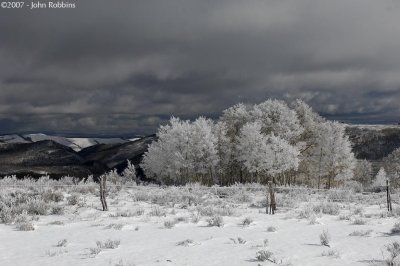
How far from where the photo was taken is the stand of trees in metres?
53.5

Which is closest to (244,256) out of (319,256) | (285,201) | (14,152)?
(319,256)

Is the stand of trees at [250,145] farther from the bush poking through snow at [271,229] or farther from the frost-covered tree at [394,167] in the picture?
the bush poking through snow at [271,229]

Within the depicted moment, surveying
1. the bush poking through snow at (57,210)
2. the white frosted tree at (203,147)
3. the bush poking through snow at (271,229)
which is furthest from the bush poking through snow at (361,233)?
the white frosted tree at (203,147)

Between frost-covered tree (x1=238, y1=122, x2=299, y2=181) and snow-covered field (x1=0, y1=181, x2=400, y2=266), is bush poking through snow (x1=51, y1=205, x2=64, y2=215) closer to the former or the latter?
snow-covered field (x1=0, y1=181, x2=400, y2=266)

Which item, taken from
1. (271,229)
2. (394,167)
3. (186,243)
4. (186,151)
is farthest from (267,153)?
(186,243)

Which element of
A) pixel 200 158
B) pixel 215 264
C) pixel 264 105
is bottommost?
pixel 215 264

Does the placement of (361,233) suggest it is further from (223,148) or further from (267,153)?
(223,148)

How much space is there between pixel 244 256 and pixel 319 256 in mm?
1764

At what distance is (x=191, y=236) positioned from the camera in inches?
494

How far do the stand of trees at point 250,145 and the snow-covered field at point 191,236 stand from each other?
3397 centimetres

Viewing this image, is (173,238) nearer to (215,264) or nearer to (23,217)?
(215,264)

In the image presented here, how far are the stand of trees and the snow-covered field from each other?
3397cm

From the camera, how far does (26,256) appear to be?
1042 centimetres

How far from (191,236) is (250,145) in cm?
3918
